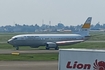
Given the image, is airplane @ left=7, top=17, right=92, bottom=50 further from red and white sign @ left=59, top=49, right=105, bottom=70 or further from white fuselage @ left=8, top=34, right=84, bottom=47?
red and white sign @ left=59, top=49, right=105, bottom=70

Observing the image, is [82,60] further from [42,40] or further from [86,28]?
[86,28]

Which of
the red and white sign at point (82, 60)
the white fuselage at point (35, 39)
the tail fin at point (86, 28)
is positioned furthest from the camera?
the tail fin at point (86, 28)

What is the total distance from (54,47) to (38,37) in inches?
130

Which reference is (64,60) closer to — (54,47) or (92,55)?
(92,55)

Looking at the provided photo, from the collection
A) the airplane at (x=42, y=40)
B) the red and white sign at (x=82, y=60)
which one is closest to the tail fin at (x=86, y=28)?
the airplane at (x=42, y=40)

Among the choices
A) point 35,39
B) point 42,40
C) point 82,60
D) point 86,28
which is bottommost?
point 42,40

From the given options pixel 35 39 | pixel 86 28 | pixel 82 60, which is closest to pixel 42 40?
pixel 35 39

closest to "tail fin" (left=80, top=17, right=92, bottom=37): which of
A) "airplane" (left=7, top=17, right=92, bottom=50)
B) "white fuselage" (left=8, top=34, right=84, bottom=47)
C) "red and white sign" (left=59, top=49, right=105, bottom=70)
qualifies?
"airplane" (left=7, top=17, right=92, bottom=50)

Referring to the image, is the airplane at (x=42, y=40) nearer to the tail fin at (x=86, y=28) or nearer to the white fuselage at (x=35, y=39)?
the white fuselage at (x=35, y=39)

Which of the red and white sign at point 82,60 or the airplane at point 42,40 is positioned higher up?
the red and white sign at point 82,60

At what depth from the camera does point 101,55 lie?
20953mm

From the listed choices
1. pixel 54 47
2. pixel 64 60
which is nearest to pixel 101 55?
pixel 64 60

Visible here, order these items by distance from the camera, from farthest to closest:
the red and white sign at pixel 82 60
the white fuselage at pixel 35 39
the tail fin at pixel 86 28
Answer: the tail fin at pixel 86 28 < the white fuselage at pixel 35 39 < the red and white sign at pixel 82 60

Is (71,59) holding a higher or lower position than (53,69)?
higher
